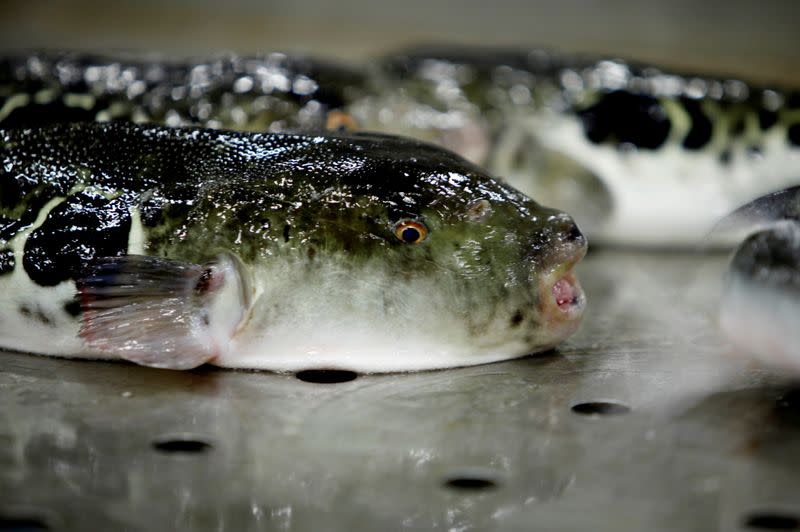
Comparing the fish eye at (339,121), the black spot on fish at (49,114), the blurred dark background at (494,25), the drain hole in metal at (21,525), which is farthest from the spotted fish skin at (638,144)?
the blurred dark background at (494,25)

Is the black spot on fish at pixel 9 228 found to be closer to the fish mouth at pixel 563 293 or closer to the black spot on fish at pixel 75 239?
the black spot on fish at pixel 75 239

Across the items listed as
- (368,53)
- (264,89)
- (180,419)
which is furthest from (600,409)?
(368,53)

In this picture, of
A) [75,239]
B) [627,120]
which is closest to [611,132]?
[627,120]

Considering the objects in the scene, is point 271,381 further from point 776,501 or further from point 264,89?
point 264,89

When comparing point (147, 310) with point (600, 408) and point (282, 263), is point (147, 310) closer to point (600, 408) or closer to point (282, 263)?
point (282, 263)

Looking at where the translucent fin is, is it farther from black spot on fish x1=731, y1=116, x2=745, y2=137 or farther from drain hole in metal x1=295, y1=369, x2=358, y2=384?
black spot on fish x1=731, y1=116, x2=745, y2=137

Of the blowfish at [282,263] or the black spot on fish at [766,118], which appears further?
the black spot on fish at [766,118]
